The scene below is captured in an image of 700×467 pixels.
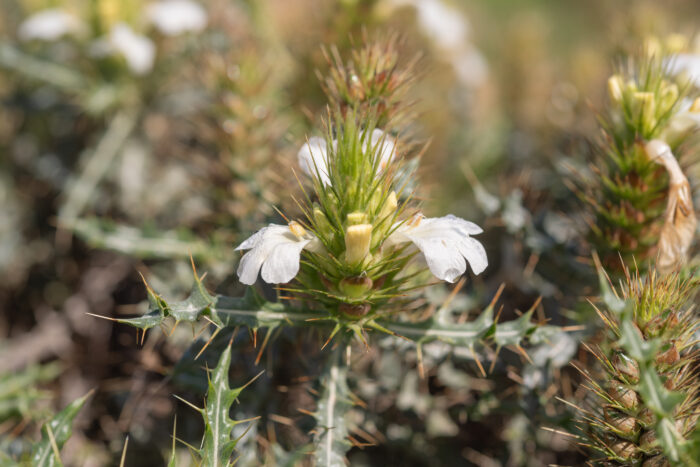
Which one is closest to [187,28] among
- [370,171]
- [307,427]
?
[370,171]

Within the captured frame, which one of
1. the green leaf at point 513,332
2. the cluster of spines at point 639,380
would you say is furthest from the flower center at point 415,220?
the cluster of spines at point 639,380

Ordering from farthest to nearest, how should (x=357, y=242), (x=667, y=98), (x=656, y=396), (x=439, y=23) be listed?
(x=439, y=23), (x=667, y=98), (x=357, y=242), (x=656, y=396)

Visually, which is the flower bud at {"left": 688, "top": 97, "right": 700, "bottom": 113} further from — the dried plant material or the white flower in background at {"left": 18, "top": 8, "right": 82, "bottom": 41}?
the white flower in background at {"left": 18, "top": 8, "right": 82, "bottom": 41}

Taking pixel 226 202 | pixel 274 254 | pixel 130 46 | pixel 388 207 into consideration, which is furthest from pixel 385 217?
pixel 130 46

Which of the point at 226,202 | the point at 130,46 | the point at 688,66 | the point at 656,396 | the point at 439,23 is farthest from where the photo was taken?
the point at 439,23

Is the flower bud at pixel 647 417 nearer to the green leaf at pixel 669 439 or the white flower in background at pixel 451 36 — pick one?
the green leaf at pixel 669 439

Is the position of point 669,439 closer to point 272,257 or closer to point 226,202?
point 272,257

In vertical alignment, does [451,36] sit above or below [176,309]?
above

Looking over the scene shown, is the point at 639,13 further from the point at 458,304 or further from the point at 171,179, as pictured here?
the point at 171,179
